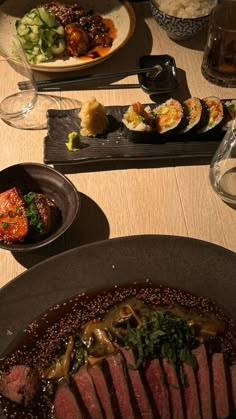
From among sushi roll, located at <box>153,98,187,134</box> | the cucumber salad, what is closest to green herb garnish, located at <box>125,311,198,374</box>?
sushi roll, located at <box>153,98,187,134</box>

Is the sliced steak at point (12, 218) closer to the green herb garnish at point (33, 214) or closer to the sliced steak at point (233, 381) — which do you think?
the green herb garnish at point (33, 214)

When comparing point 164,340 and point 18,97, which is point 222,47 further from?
point 164,340

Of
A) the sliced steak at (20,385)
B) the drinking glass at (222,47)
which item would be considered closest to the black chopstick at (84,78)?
the drinking glass at (222,47)

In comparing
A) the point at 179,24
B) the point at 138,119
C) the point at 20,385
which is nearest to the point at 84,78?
the point at 138,119

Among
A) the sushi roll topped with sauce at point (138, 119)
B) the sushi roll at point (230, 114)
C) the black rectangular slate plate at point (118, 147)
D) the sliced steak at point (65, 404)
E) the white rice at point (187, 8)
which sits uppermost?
the white rice at point (187, 8)

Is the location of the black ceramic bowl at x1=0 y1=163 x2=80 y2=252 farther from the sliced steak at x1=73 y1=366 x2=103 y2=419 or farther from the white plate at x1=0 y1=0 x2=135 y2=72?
the white plate at x1=0 y1=0 x2=135 y2=72

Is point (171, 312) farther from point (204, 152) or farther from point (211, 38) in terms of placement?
point (211, 38)
